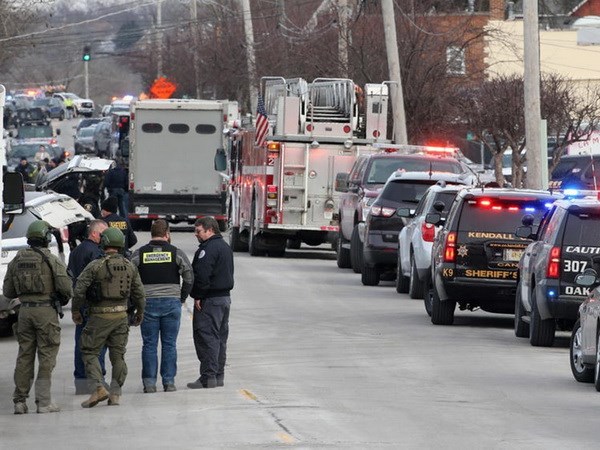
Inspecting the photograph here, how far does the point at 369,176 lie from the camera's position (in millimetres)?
31172

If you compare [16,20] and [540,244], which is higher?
[16,20]

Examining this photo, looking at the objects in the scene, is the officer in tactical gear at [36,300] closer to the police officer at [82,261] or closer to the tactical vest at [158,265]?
the police officer at [82,261]

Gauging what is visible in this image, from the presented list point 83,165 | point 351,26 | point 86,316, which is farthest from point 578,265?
point 351,26

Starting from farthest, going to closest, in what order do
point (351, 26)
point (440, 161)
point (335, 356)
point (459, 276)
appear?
1. point (351, 26)
2. point (440, 161)
3. point (459, 276)
4. point (335, 356)

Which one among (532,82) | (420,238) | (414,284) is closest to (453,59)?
(532,82)

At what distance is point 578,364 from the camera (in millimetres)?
16344

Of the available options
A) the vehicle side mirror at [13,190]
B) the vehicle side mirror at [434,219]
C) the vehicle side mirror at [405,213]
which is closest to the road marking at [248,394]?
the vehicle side mirror at [13,190]

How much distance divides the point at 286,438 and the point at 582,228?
7.12 metres

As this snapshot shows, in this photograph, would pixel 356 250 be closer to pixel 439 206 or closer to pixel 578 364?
pixel 439 206

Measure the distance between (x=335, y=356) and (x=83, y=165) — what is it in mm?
21584

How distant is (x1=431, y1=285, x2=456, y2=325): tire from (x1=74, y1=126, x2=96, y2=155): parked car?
6143 cm

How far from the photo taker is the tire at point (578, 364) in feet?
52.9

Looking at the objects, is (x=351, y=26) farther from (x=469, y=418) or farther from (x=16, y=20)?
(x=469, y=418)

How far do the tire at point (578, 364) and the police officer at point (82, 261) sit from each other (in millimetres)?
4442
